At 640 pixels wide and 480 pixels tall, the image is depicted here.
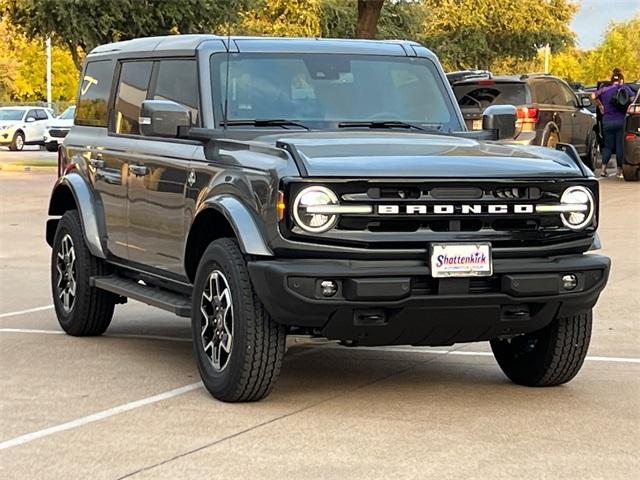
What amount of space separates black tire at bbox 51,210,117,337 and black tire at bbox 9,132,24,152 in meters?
38.3

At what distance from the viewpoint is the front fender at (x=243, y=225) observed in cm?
676

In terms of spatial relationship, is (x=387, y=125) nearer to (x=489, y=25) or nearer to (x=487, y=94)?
(x=487, y=94)

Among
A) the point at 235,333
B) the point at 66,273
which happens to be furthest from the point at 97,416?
the point at 66,273

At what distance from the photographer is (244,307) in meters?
6.82

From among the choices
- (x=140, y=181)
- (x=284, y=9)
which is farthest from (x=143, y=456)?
(x=284, y=9)

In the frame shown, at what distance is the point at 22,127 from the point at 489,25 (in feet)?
76.5

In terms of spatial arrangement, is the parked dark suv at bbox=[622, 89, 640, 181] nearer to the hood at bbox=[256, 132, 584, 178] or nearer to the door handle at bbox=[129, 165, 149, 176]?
the door handle at bbox=[129, 165, 149, 176]


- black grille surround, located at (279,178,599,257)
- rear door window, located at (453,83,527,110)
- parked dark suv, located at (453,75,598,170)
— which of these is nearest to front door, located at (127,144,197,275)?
black grille surround, located at (279,178,599,257)

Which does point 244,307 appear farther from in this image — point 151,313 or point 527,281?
point 151,313

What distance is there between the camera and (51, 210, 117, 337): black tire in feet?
30.5

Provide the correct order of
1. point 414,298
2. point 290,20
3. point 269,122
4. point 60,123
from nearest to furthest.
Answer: point 414,298, point 269,122, point 60,123, point 290,20

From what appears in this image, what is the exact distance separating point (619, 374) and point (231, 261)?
8.36ft

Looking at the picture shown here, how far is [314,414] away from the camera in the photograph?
691 cm

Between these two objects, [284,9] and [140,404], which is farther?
[284,9]
